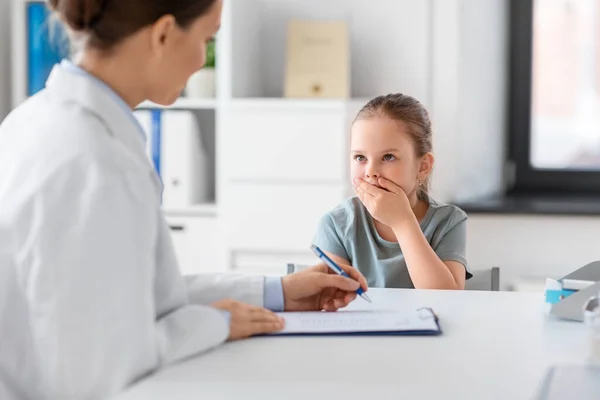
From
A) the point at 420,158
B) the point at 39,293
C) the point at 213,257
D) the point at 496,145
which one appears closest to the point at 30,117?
the point at 39,293

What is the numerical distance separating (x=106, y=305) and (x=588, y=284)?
0.80 m

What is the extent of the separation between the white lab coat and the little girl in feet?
2.82

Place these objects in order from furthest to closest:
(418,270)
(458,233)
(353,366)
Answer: (458,233), (418,270), (353,366)

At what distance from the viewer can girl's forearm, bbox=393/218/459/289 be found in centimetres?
195

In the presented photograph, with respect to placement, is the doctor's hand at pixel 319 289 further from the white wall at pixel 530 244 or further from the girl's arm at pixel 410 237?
the white wall at pixel 530 244

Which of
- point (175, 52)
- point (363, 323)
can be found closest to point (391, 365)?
point (363, 323)

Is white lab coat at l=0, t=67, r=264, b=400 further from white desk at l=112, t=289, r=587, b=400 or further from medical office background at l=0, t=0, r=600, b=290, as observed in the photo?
medical office background at l=0, t=0, r=600, b=290

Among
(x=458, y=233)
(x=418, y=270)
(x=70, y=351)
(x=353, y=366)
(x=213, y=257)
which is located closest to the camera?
(x=70, y=351)

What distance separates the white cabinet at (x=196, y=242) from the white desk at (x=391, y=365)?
1.83 metres

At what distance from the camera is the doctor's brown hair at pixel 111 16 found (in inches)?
49.4

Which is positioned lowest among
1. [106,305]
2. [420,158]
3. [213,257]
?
[213,257]

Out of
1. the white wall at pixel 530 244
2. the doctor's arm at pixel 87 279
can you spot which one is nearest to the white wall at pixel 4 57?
the white wall at pixel 530 244

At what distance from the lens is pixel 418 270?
1949mm

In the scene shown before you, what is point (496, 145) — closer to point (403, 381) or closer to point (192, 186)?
point (192, 186)
